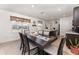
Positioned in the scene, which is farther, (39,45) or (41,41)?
(41,41)

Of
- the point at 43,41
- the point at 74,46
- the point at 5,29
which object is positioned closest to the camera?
the point at 74,46

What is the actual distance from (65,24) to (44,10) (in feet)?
1.46

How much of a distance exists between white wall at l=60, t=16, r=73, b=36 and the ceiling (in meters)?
0.07

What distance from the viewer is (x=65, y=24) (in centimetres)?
131

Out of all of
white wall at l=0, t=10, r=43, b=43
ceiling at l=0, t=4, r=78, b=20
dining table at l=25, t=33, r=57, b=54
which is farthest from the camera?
dining table at l=25, t=33, r=57, b=54

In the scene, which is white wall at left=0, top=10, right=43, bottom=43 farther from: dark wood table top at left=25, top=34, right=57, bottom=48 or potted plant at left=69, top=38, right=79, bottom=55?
potted plant at left=69, top=38, right=79, bottom=55

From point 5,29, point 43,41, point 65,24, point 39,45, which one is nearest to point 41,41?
point 43,41

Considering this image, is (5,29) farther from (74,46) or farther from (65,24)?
(74,46)

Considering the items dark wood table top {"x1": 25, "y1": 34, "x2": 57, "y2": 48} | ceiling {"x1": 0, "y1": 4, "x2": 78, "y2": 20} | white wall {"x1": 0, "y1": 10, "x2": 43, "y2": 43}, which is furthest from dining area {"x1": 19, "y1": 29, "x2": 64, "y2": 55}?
ceiling {"x1": 0, "y1": 4, "x2": 78, "y2": 20}

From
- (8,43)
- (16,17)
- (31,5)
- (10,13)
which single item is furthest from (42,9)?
(8,43)

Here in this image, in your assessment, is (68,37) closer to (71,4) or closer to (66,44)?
(66,44)

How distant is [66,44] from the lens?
1.32 m

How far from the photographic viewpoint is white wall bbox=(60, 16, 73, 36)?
4.14ft
